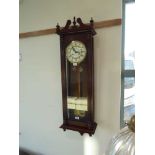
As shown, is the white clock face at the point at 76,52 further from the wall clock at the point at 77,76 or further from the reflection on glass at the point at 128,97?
the reflection on glass at the point at 128,97

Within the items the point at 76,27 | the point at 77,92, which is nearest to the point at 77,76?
the point at 77,92

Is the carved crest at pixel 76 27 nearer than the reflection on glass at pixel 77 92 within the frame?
Yes

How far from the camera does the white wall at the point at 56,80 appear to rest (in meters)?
1.69

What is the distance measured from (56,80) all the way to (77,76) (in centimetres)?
33

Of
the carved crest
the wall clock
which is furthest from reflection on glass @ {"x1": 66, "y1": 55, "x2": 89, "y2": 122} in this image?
the carved crest

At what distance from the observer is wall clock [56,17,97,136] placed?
164cm

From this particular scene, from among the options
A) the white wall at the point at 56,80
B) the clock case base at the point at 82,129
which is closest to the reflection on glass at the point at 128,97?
the white wall at the point at 56,80

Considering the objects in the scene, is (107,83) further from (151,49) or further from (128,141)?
(151,49)

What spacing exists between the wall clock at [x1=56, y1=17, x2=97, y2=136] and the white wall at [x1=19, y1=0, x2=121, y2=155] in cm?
13

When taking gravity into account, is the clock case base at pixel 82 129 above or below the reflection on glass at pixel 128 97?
below

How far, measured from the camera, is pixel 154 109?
1.21 ft

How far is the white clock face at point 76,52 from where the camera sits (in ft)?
5.46

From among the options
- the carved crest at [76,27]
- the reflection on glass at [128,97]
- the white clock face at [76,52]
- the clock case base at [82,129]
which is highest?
the carved crest at [76,27]
